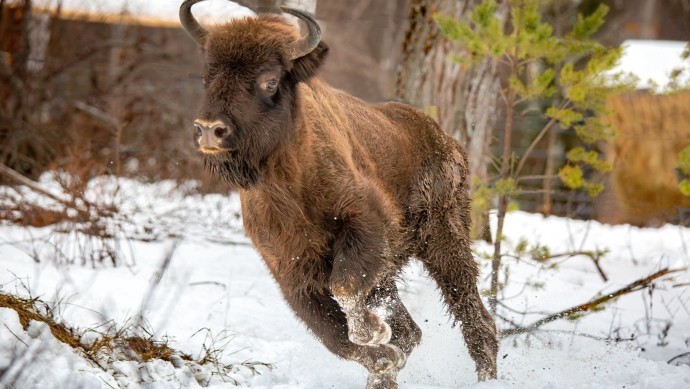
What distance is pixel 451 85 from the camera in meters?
8.27

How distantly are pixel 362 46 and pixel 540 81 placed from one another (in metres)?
17.6

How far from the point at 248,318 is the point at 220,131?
2.77 meters

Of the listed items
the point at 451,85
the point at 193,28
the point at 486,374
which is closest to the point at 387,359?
the point at 486,374

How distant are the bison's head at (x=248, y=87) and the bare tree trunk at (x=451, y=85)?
3718 millimetres

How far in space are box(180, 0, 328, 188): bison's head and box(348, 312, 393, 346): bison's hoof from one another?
3.66 ft

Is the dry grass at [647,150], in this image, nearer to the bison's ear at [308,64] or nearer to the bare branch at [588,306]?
the bare branch at [588,306]

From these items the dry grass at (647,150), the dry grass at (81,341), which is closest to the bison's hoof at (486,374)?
the dry grass at (81,341)

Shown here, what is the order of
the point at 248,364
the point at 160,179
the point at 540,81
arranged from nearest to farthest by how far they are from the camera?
the point at 248,364 < the point at 540,81 < the point at 160,179

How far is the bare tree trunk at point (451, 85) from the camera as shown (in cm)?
820

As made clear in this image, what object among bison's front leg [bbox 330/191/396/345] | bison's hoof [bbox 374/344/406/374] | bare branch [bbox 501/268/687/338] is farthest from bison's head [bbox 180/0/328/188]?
bare branch [bbox 501/268/687/338]

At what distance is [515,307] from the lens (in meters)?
7.13

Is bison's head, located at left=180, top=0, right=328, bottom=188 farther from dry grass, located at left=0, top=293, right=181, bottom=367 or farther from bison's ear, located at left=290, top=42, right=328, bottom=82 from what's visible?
dry grass, located at left=0, top=293, right=181, bottom=367

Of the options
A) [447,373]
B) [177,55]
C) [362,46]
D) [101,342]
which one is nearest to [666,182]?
[447,373]

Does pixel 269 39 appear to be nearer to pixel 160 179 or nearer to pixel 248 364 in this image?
pixel 248 364
